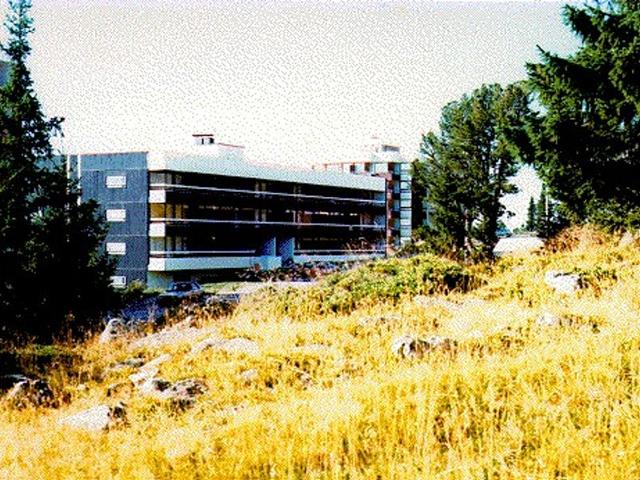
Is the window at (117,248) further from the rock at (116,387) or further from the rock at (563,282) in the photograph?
the rock at (116,387)

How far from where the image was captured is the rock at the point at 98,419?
641cm

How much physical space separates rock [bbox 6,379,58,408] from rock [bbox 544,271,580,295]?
8707 mm

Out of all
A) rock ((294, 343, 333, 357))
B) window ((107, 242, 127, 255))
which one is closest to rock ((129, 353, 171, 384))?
rock ((294, 343, 333, 357))

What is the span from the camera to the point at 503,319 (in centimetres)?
996

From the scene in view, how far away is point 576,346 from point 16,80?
79.0 ft

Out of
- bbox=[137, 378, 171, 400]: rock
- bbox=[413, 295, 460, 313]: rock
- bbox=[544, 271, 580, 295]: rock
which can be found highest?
bbox=[544, 271, 580, 295]: rock

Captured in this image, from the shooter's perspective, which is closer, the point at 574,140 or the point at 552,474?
the point at 552,474

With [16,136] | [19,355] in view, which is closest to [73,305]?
[16,136]

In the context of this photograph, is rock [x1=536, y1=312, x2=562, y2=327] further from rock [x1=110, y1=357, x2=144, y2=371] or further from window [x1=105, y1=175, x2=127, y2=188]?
window [x1=105, y1=175, x2=127, y2=188]

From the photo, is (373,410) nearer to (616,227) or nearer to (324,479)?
(324,479)

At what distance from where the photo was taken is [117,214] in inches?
2314

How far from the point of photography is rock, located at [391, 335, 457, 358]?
797cm

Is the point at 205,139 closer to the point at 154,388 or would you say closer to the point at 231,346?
the point at 231,346

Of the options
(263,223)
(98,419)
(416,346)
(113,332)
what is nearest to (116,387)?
(98,419)
